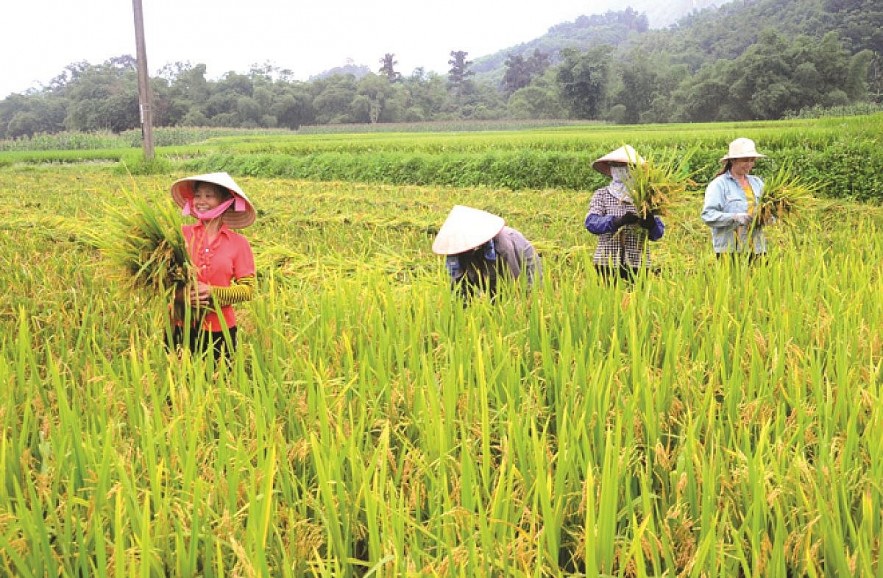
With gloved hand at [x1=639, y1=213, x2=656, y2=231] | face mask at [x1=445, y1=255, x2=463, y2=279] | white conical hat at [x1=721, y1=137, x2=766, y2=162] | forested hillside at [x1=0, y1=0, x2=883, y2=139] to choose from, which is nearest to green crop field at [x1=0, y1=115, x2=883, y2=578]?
face mask at [x1=445, y1=255, x2=463, y2=279]

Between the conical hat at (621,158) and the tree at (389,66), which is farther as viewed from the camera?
the tree at (389,66)

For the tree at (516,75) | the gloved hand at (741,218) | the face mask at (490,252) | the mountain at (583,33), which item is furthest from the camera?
the mountain at (583,33)

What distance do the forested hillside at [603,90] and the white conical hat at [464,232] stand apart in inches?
1638

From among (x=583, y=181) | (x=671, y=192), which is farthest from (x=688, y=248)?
(x=583, y=181)

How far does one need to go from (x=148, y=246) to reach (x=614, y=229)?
2468mm

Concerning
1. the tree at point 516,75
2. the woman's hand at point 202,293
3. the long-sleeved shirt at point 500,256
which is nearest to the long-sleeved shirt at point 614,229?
the long-sleeved shirt at point 500,256

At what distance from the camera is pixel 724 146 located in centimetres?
1404

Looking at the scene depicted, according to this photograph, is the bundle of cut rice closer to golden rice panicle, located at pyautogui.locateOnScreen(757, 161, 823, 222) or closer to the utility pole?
golden rice panicle, located at pyautogui.locateOnScreen(757, 161, 823, 222)

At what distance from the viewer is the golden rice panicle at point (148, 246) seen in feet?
8.61

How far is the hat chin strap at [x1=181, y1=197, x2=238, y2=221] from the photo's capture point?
9.70 ft

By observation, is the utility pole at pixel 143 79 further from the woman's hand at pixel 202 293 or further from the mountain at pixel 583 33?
the mountain at pixel 583 33

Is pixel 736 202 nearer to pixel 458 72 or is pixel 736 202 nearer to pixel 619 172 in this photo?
pixel 619 172

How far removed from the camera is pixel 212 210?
2992 millimetres

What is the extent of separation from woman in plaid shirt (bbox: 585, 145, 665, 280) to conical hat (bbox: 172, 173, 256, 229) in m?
1.85
